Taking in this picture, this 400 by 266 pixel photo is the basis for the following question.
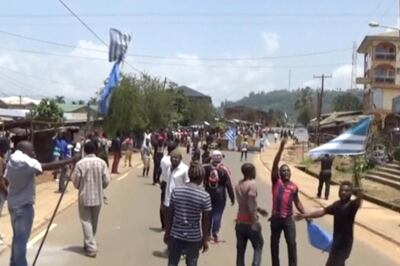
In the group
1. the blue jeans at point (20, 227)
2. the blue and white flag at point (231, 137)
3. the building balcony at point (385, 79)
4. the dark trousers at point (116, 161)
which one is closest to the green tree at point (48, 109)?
the blue and white flag at point (231, 137)

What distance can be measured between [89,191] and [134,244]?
1.75 meters

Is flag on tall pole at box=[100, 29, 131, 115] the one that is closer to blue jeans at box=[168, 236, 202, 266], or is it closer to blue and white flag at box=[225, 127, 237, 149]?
blue jeans at box=[168, 236, 202, 266]

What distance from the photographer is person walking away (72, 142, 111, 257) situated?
11.5m

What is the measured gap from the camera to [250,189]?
962 cm

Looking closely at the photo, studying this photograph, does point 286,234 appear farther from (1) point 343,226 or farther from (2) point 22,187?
(2) point 22,187

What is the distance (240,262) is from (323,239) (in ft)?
3.81

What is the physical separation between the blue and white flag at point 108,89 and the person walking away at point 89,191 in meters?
0.90

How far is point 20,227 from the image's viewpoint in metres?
8.90

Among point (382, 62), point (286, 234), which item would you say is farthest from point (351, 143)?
point (382, 62)

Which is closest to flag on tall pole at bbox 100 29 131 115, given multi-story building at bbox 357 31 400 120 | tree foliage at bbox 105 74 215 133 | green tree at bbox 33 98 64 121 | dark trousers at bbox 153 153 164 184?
dark trousers at bbox 153 153 164 184

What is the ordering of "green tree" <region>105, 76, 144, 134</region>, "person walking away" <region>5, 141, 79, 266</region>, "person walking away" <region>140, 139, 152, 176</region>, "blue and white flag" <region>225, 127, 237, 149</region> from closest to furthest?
"person walking away" <region>5, 141, 79, 266</region> < "person walking away" <region>140, 139, 152, 176</region> < "green tree" <region>105, 76, 144, 134</region> < "blue and white flag" <region>225, 127, 237, 149</region>

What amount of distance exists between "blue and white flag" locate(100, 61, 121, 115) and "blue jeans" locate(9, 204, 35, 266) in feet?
7.70

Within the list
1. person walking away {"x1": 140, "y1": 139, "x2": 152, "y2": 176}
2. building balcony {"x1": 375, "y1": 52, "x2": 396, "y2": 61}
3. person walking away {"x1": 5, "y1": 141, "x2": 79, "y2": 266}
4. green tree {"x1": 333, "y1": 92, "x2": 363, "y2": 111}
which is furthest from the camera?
green tree {"x1": 333, "y1": 92, "x2": 363, "y2": 111}

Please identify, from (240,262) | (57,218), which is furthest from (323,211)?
(57,218)
